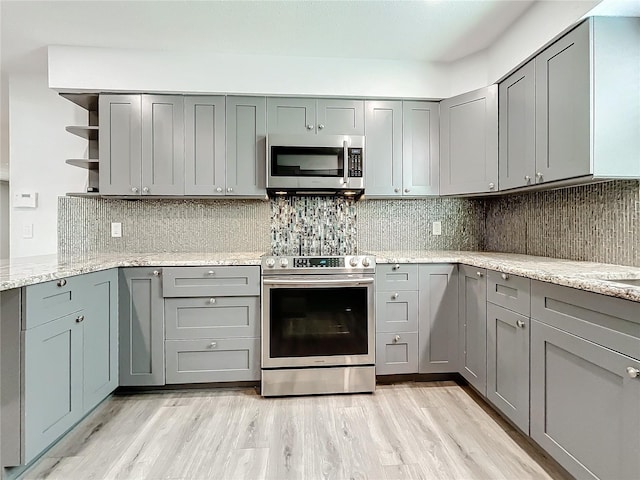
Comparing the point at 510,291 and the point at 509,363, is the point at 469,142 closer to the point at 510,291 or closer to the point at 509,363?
the point at 510,291

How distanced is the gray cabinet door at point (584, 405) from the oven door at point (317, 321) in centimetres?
103

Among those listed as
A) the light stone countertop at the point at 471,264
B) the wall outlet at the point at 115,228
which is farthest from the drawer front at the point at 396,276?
the wall outlet at the point at 115,228

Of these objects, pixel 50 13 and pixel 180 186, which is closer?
pixel 50 13

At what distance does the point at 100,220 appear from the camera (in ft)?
9.64

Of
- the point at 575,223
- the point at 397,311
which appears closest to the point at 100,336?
the point at 397,311

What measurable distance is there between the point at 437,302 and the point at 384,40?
1858 millimetres

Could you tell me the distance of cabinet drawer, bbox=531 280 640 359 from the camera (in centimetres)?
116

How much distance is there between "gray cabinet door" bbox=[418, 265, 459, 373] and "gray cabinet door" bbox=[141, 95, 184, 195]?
6.34ft

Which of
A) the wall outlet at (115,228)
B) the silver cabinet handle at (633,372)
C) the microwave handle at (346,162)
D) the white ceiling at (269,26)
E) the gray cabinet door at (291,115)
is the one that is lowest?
the silver cabinet handle at (633,372)

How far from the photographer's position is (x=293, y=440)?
6.03ft

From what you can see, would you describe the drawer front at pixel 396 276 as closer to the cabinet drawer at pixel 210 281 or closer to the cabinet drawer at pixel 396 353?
the cabinet drawer at pixel 396 353

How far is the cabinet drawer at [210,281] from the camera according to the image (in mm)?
2348

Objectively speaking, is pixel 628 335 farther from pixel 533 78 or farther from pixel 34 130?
pixel 34 130

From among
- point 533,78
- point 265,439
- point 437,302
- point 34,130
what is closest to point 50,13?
point 34,130
